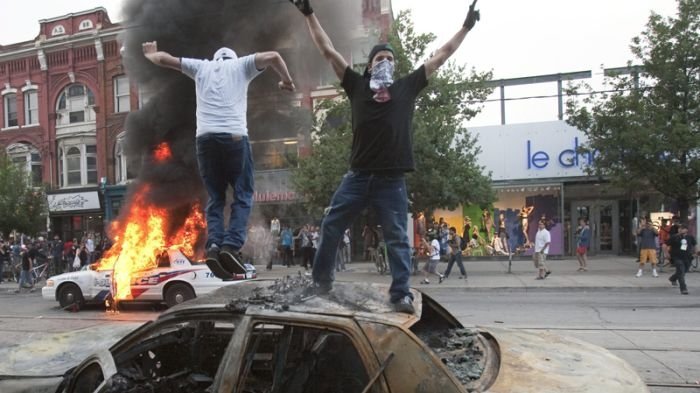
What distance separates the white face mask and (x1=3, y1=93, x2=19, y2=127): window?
1157 inches

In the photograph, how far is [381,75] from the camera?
347 cm

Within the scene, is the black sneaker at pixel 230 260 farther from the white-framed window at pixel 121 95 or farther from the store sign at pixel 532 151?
the white-framed window at pixel 121 95

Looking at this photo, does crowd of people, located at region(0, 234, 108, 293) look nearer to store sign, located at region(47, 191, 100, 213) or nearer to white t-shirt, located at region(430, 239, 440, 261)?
store sign, located at region(47, 191, 100, 213)

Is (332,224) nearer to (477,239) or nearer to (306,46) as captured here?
(306,46)

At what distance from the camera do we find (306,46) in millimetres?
11039

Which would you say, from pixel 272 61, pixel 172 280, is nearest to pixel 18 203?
pixel 172 280

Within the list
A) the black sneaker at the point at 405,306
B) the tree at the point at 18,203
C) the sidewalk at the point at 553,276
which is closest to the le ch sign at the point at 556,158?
the sidewalk at the point at 553,276

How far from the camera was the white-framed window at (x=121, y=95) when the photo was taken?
2444cm

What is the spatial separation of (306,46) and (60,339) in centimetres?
828

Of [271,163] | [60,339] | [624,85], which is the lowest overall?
[60,339]

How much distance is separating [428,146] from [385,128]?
39.4 ft

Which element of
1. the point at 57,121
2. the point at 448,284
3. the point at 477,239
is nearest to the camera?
the point at 448,284

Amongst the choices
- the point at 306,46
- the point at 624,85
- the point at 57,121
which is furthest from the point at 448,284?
the point at 57,121

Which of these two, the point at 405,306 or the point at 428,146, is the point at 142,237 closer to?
the point at 428,146
